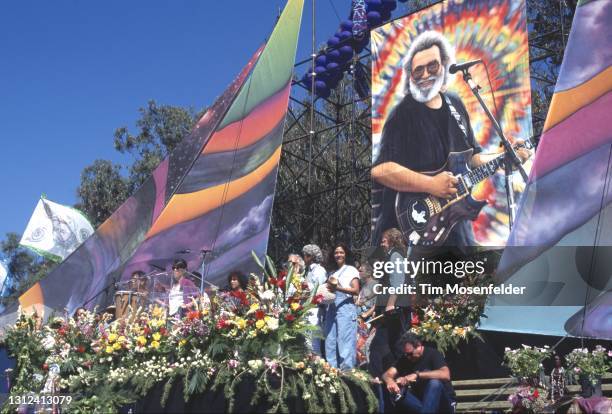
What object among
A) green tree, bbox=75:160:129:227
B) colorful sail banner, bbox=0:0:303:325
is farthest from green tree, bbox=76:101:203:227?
colorful sail banner, bbox=0:0:303:325

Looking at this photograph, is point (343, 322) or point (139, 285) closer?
point (343, 322)

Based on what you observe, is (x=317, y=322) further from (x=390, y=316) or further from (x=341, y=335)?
(x=390, y=316)

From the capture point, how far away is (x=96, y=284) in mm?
11656

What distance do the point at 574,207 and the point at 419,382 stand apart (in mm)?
3300

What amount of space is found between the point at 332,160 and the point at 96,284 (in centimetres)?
1056

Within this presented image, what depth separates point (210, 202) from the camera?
38.4 feet

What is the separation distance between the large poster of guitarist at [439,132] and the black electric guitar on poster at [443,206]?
0.02 m

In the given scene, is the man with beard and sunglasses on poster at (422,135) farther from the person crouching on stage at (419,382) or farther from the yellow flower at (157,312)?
the person crouching on stage at (419,382)

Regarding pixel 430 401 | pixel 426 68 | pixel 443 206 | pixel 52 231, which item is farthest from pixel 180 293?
pixel 52 231

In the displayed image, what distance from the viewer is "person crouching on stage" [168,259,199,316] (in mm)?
6539

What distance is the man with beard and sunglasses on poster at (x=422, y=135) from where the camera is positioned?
10891mm

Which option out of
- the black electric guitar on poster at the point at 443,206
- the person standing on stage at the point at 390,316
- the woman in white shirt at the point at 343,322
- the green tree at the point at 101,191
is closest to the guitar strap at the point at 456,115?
the black electric guitar on poster at the point at 443,206

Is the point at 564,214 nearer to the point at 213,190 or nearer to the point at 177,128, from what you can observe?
the point at 213,190

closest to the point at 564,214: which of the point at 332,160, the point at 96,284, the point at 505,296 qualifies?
the point at 505,296
